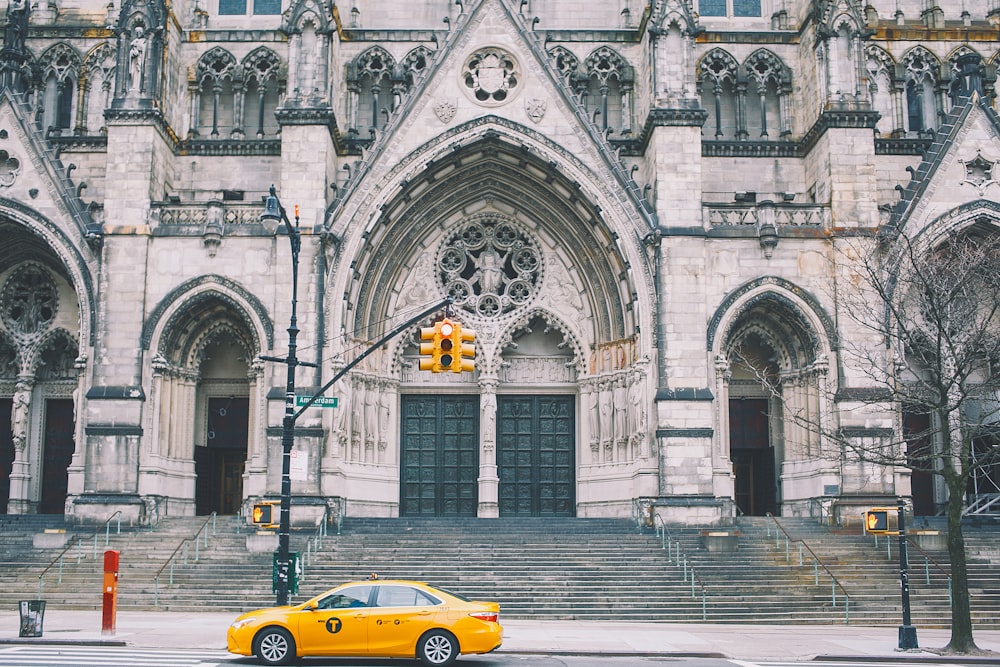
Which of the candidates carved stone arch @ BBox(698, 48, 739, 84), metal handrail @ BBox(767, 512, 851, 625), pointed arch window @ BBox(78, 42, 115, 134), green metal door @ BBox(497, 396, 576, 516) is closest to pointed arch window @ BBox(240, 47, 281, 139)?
pointed arch window @ BBox(78, 42, 115, 134)

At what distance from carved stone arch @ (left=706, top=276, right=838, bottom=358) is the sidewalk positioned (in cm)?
903

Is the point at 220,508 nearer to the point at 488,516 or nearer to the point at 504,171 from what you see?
the point at 488,516

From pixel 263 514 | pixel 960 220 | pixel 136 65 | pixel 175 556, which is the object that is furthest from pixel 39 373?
pixel 960 220

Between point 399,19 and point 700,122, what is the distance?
34.1ft

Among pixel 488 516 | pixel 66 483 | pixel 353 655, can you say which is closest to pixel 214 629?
pixel 353 655

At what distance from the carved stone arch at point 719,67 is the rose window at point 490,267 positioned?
744cm

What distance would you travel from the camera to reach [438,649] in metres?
15.8

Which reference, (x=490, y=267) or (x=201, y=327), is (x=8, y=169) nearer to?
(x=201, y=327)

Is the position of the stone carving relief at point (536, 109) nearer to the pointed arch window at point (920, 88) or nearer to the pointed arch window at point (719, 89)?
the pointed arch window at point (719, 89)

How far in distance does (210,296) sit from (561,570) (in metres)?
12.1

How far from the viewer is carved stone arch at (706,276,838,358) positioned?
97.6ft

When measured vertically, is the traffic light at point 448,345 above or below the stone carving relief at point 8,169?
below

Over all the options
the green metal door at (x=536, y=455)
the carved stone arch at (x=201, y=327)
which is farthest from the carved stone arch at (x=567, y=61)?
the carved stone arch at (x=201, y=327)

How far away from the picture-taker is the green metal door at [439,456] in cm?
3200
